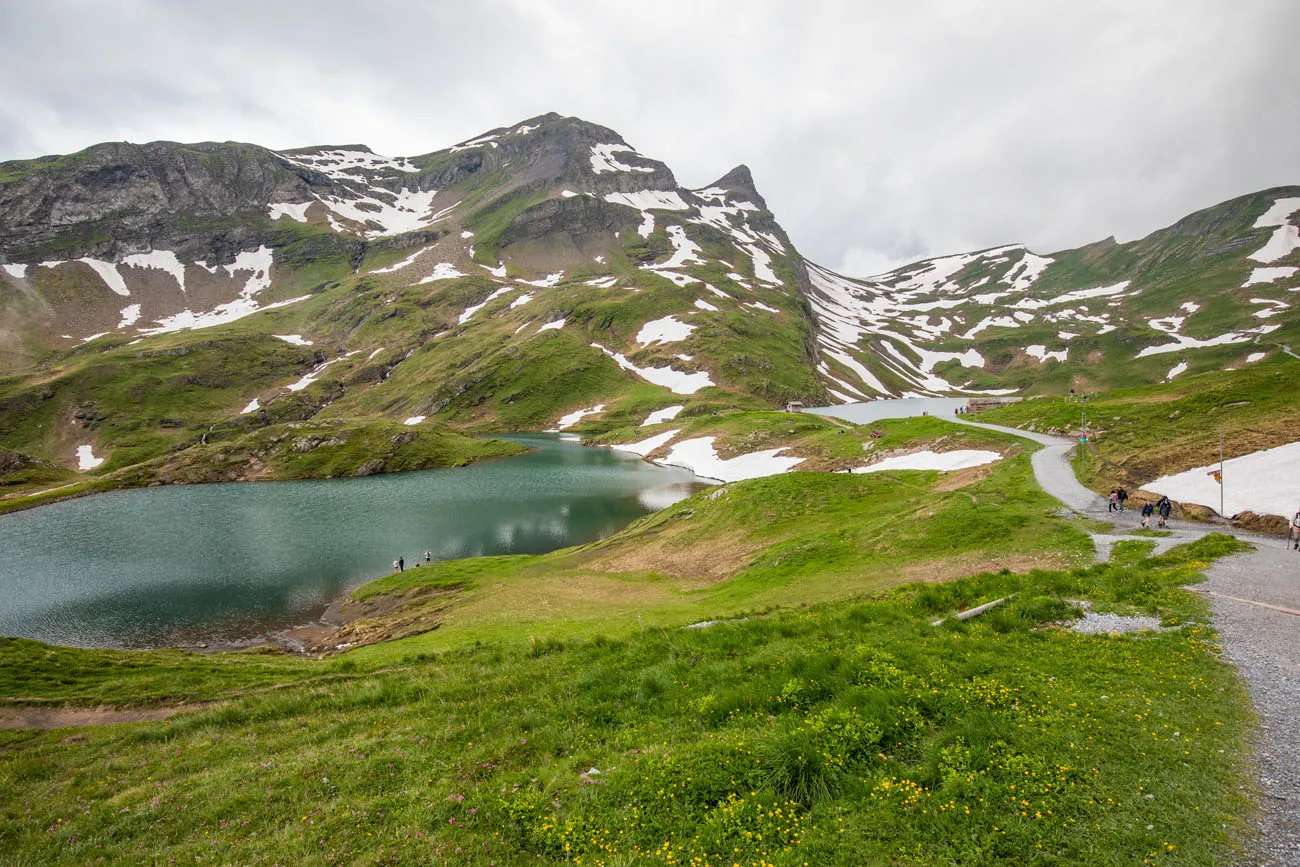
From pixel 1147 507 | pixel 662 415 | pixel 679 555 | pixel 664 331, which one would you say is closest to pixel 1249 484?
pixel 1147 507

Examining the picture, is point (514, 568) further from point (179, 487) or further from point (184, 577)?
point (179, 487)

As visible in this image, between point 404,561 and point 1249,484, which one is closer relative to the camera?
point 1249,484

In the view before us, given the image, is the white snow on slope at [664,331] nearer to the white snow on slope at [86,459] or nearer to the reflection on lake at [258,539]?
the reflection on lake at [258,539]

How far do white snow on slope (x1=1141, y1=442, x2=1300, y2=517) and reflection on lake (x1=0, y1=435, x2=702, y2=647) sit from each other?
46.4m

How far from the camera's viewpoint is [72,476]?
11269cm

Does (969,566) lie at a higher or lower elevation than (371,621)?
higher

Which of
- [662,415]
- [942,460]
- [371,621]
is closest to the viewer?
[371,621]

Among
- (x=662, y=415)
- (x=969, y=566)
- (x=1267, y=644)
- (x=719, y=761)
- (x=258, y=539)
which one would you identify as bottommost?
(x=969, y=566)

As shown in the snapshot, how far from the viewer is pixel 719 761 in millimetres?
8258

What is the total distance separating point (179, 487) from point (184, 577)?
236ft

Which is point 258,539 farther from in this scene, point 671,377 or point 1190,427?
point 671,377

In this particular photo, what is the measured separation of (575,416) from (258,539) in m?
105

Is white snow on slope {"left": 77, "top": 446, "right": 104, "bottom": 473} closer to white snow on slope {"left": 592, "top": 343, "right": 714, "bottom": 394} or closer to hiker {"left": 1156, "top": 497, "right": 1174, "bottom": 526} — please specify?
white snow on slope {"left": 592, "top": 343, "right": 714, "bottom": 394}

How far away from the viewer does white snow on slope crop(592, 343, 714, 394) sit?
158125 millimetres
